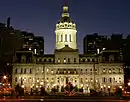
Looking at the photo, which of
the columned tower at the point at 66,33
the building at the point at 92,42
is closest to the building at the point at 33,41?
the building at the point at 92,42

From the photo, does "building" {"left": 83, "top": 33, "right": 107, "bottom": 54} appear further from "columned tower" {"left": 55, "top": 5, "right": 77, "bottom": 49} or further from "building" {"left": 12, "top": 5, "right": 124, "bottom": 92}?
"building" {"left": 12, "top": 5, "right": 124, "bottom": 92}

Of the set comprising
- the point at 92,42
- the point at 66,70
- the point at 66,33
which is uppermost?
the point at 92,42

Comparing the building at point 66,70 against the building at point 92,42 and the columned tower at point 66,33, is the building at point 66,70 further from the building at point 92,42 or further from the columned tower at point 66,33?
the building at point 92,42

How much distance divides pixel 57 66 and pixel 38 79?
27.9ft

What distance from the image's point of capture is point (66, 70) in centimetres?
10550

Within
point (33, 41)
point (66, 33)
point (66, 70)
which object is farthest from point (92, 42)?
point (66, 70)

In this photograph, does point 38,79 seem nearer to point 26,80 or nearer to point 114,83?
point 26,80

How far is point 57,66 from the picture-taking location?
10581 cm

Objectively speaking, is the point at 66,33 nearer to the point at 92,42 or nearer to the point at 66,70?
the point at 66,70

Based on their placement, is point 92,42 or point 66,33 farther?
point 92,42

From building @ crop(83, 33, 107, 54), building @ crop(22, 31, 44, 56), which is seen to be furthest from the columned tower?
building @ crop(83, 33, 107, 54)

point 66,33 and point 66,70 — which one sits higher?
point 66,33

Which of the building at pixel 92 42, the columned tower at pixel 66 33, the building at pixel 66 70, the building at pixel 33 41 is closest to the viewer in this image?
the building at pixel 66 70

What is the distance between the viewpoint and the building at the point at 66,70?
103m
